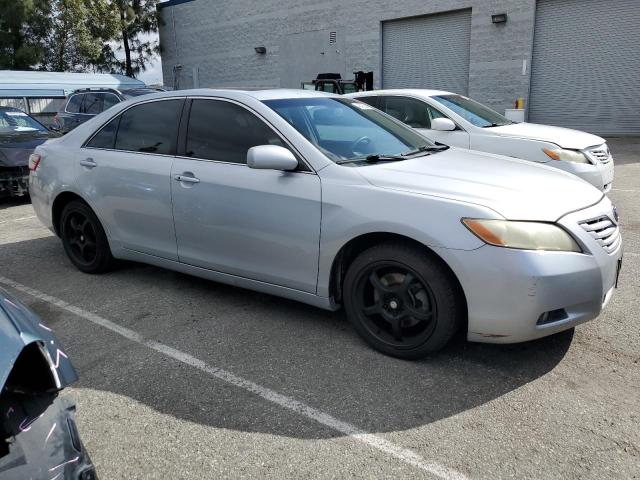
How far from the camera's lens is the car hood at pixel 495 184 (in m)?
2.97

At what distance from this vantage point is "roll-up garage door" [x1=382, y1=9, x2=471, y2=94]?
19875 millimetres

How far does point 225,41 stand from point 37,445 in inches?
1170

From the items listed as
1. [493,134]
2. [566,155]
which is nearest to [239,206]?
[493,134]

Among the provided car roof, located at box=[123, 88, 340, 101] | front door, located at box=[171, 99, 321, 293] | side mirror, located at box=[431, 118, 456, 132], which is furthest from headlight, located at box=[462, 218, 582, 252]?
side mirror, located at box=[431, 118, 456, 132]

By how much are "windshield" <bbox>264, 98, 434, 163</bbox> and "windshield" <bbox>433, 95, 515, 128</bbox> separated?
3519mm

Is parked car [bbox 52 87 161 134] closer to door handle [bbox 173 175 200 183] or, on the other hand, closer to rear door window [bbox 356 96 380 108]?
rear door window [bbox 356 96 380 108]

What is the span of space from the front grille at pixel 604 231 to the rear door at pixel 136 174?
113 inches

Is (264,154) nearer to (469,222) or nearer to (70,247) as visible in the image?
(469,222)

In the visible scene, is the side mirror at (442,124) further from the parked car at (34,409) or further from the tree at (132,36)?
the tree at (132,36)

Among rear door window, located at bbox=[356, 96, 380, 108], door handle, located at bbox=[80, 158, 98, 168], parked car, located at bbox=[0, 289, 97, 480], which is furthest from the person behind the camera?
rear door window, located at bbox=[356, 96, 380, 108]

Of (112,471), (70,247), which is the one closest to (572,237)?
(112,471)

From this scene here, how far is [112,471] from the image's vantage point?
240 centimetres

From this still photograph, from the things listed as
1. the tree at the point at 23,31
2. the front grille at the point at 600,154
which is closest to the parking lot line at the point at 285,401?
the front grille at the point at 600,154

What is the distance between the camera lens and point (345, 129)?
3936 mm
